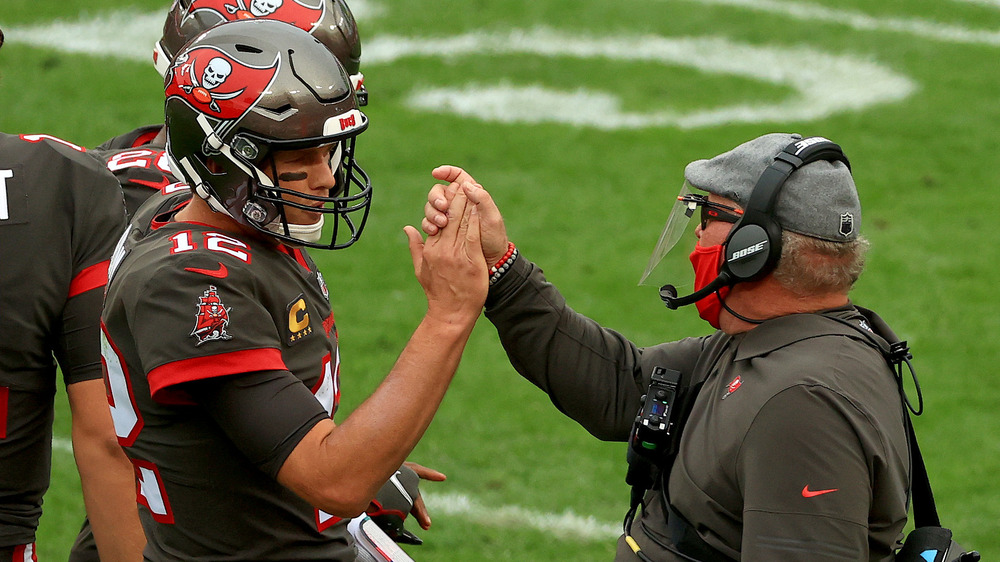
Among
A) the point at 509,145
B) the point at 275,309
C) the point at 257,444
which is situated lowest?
the point at 509,145

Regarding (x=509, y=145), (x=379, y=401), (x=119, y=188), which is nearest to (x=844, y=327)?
(x=379, y=401)

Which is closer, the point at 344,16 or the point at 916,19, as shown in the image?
the point at 344,16

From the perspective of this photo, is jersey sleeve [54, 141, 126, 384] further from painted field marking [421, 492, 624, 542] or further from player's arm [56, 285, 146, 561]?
painted field marking [421, 492, 624, 542]

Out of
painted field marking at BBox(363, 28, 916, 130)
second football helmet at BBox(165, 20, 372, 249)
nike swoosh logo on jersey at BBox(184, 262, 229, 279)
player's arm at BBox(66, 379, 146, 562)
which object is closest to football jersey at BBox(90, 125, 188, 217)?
player's arm at BBox(66, 379, 146, 562)

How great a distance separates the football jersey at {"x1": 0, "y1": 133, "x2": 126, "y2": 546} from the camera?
3.03m

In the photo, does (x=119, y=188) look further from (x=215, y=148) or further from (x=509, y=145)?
(x=509, y=145)

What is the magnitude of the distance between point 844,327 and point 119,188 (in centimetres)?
194

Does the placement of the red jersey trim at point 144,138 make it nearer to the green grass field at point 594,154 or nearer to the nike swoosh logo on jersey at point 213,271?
the nike swoosh logo on jersey at point 213,271

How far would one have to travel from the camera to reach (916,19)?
11.0m

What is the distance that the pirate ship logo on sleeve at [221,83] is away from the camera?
8.29 feet

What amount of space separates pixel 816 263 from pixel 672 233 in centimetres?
46

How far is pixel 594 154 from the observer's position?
891 cm

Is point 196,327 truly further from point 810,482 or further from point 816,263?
point 816,263

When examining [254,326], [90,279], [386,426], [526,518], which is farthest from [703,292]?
[526,518]
